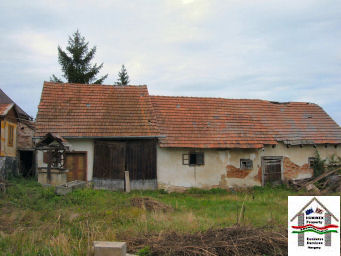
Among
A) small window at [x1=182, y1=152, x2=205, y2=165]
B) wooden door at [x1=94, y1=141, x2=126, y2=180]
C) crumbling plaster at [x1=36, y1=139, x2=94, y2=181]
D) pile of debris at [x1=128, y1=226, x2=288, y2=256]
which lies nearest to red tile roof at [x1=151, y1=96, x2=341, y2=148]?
small window at [x1=182, y1=152, x2=205, y2=165]

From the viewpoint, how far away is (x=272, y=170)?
19.1m

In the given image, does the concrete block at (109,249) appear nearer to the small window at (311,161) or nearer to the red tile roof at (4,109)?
the red tile roof at (4,109)

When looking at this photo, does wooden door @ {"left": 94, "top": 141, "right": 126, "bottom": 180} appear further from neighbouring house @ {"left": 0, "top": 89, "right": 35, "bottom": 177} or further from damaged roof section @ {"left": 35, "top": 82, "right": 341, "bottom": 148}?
neighbouring house @ {"left": 0, "top": 89, "right": 35, "bottom": 177}

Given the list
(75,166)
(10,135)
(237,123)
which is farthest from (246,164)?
(10,135)

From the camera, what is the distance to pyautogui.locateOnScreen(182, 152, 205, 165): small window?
58.7ft

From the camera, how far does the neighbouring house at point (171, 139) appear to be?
17141 mm

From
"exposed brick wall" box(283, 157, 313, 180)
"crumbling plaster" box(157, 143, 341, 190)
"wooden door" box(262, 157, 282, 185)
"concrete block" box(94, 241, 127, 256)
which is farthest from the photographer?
"exposed brick wall" box(283, 157, 313, 180)

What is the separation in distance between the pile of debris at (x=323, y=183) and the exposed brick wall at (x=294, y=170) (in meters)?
0.47

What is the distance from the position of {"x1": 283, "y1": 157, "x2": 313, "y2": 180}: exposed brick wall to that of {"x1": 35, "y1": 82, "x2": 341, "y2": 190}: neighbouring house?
5 centimetres

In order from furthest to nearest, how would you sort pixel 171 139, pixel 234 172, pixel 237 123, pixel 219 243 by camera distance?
1. pixel 237 123
2. pixel 234 172
3. pixel 171 139
4. pixel 219 243

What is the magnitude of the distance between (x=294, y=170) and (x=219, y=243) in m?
13.9

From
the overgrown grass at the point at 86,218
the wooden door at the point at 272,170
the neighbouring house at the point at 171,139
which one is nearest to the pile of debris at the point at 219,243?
the overgrown grass at the point at 86,218

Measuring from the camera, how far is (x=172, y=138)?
17.7 m

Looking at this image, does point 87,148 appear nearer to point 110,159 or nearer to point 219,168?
point 110,159
